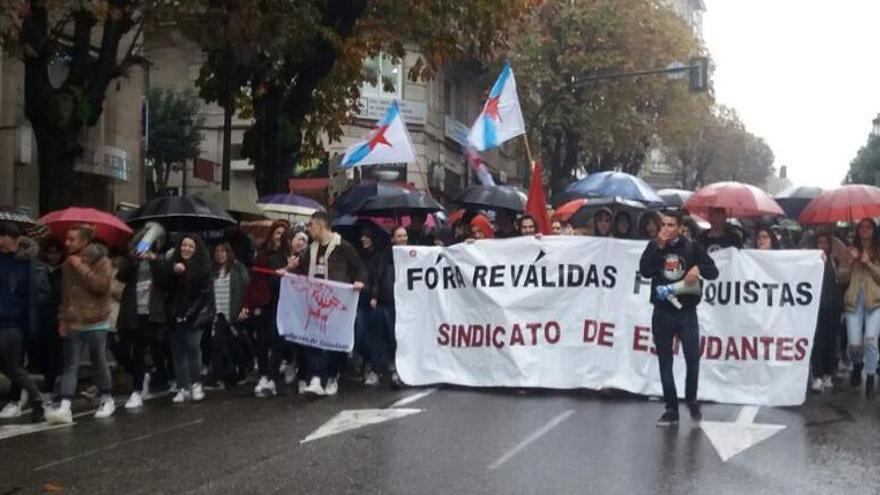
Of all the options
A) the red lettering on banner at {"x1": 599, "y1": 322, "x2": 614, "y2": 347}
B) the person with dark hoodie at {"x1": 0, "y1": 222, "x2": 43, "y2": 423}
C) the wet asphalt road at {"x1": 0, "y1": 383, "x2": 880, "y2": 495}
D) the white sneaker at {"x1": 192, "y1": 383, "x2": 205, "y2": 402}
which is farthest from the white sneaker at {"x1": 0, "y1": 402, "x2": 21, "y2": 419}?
the red lettering on banner at {"x1": 599, "y1": 322, "x2": 614, "y2": 347}

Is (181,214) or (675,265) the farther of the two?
(181,214)

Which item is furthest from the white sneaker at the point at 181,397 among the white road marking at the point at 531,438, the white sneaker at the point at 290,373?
the white road marking at the point at 531,438

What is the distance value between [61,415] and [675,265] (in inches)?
196

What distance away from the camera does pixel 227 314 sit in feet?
41.1

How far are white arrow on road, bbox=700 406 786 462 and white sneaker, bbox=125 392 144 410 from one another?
481 centimetres

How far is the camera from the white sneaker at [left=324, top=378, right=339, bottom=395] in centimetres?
1179

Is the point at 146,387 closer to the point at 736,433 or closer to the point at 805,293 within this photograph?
the point at 736,433

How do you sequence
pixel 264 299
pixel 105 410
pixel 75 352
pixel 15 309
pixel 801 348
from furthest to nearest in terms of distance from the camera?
1. pixel 264 299
2. pixel 801 348
3. pixel 105 410
4. pixel 75 352
5. pixel 15 309

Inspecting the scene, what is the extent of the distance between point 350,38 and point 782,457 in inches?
443

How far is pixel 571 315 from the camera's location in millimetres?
11797

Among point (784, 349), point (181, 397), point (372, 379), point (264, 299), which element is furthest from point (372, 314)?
point (784, 349)

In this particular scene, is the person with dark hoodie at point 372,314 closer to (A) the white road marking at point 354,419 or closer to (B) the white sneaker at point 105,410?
(A) the white road marking at point 354,419

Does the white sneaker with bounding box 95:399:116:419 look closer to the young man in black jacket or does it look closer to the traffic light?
the young man in black jacket

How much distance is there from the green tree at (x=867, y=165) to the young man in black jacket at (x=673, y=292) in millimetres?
34888
